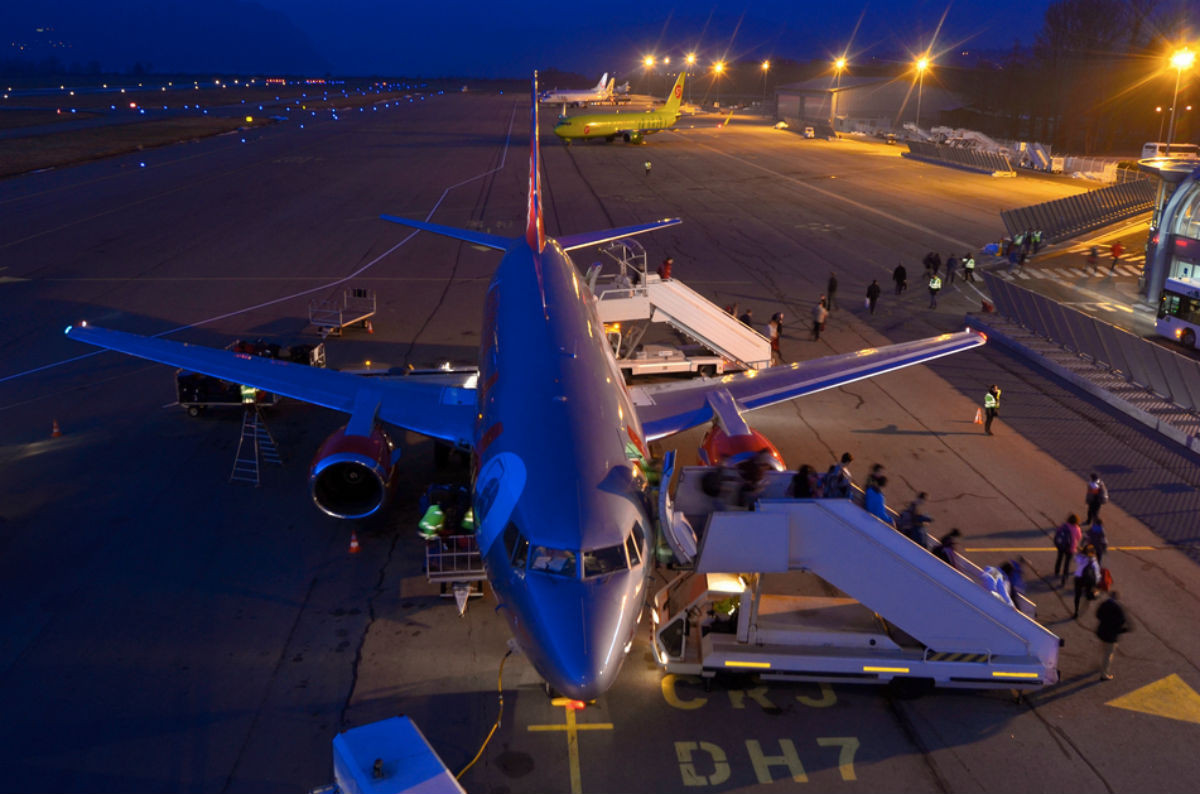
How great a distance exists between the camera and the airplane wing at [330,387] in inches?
773

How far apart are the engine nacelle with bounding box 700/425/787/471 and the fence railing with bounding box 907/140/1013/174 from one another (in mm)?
74405

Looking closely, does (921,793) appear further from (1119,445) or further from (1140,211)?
(1140,211)

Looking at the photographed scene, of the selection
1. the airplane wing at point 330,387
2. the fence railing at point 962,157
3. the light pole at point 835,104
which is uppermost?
the light pole at point 835,104

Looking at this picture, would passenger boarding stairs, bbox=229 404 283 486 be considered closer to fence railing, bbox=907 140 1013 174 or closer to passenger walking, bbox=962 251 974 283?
passenger walking, bbox=962 251 974 283

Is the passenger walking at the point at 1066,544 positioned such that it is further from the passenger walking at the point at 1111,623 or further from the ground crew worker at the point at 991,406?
the ground crew worker at the point at 991,406

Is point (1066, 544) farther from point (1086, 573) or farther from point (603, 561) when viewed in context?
point (603, 561)

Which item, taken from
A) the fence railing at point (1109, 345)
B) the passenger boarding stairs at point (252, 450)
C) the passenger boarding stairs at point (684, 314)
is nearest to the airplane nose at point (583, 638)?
the passenger boarding stairs at point (252, 450)

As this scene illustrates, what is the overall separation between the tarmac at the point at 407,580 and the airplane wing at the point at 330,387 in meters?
2.27

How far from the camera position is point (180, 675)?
1438 cm

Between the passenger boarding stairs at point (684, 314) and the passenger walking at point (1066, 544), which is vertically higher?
the passenger boarding stairs at point (684, 314)

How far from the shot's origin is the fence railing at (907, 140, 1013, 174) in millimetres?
81812

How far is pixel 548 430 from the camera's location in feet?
46.3

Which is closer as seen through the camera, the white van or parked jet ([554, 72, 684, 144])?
the white van

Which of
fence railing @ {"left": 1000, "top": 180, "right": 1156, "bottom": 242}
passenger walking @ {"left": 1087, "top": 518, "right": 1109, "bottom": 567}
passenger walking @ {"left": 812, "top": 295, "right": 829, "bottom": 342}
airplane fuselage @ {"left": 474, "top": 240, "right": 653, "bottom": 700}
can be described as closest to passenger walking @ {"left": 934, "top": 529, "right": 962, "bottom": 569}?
passenger walking @ {"left": 1087, "top": 518, "right": 1109, "bottom": 567}
